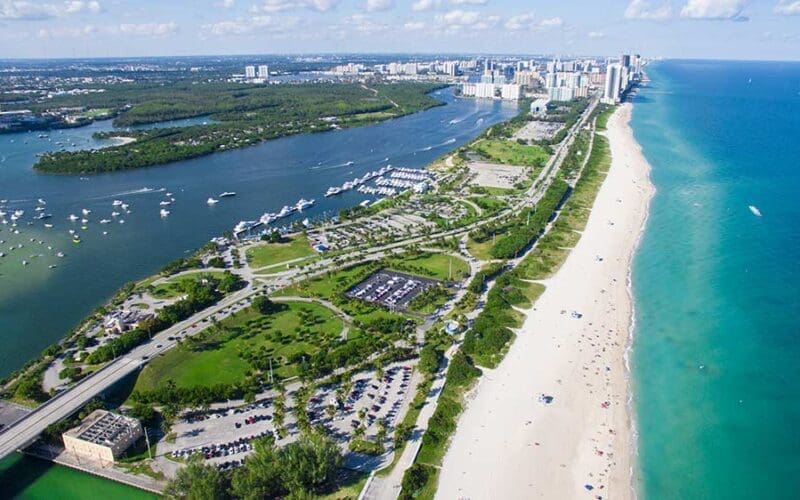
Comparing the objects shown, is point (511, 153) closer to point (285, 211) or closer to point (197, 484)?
point (285, 211)

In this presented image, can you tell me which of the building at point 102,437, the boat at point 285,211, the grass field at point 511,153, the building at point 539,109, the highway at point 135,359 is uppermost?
the building at point 539,109

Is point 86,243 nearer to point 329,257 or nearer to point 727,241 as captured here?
point 329,257

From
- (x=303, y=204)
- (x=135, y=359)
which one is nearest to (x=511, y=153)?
(x=303, y=204)

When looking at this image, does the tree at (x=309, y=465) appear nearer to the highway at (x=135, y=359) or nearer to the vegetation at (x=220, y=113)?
the highway at (x=135, y=359)

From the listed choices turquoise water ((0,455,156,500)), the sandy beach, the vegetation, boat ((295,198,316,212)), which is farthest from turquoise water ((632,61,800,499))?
the vegetation

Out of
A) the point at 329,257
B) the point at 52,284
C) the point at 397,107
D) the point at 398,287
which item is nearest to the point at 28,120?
the point at 397,107

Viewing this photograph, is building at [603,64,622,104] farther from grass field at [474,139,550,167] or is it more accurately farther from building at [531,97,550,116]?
grass field at [474,139,550,167]

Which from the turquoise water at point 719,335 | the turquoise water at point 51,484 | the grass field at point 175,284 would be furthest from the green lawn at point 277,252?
the turquoise water at point 719,335
